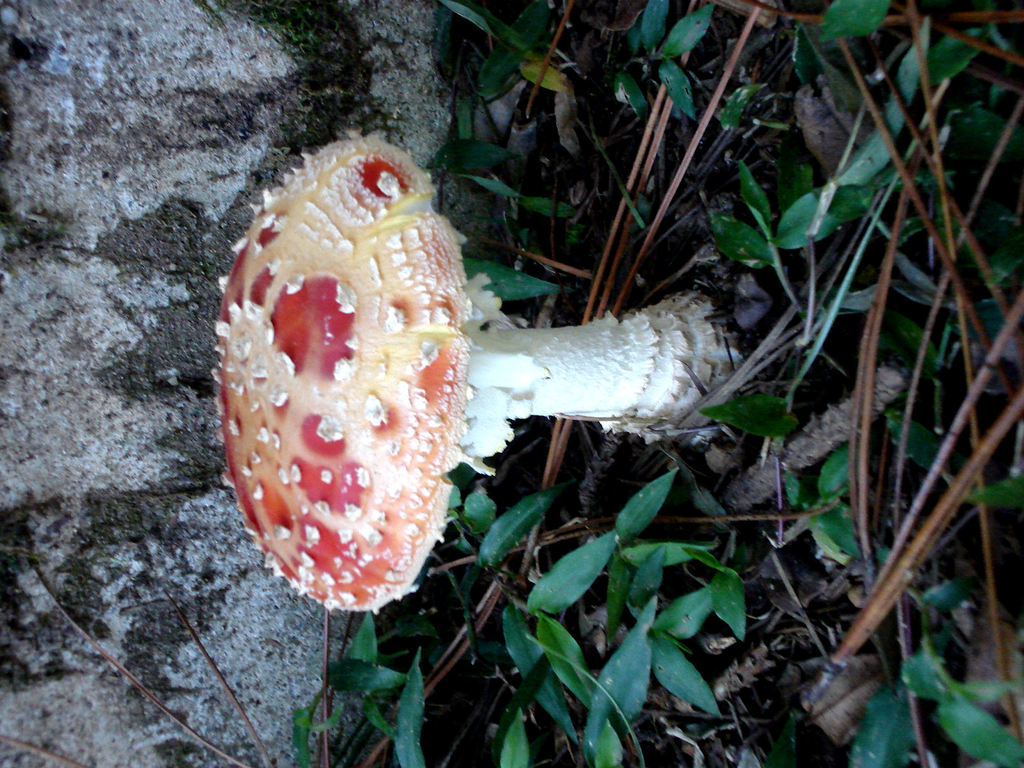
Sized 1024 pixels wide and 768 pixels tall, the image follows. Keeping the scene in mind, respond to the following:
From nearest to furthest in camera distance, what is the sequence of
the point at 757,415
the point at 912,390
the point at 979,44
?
the point at 979,44 → the point at 912,390 → the point at 757,415

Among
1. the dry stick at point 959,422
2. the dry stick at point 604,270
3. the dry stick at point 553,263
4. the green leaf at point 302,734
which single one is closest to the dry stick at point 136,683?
the green leaf at point 302,734

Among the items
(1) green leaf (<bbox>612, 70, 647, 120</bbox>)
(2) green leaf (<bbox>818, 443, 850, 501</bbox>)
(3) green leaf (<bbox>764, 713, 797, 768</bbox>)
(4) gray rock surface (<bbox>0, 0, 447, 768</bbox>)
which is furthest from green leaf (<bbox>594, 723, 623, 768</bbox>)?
(1) green leaf (<bbox>612, 70, 647, 120</bbox>)

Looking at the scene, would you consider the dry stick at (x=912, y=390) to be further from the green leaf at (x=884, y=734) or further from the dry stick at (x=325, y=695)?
the dry stick at (x=325, y=695)

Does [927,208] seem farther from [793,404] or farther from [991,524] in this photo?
[991,524]

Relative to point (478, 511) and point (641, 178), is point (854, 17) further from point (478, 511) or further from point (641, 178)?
point (478, 511)

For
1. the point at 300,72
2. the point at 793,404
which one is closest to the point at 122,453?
the point at 300,72

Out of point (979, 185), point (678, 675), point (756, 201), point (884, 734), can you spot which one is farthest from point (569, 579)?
point (979, 185)
